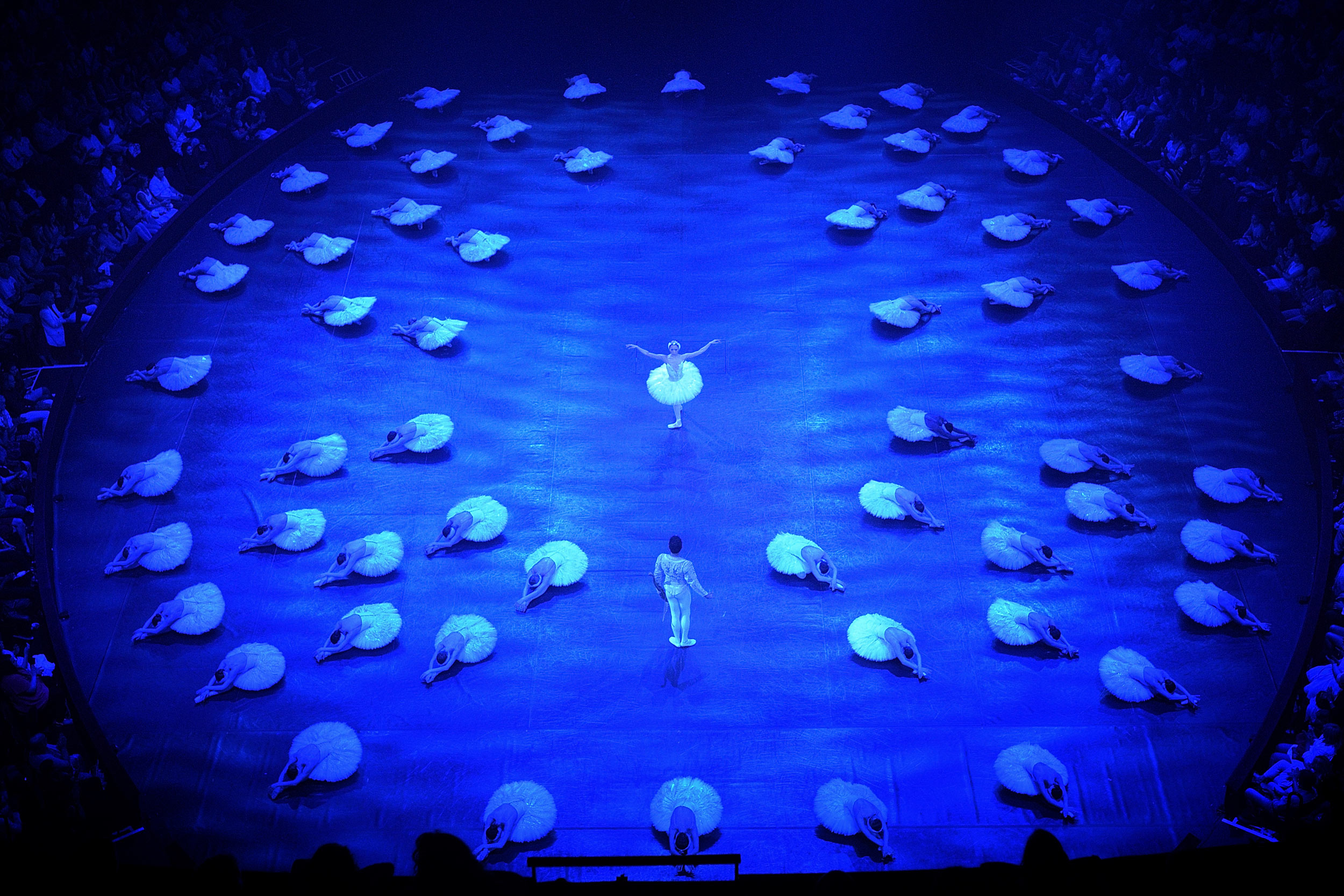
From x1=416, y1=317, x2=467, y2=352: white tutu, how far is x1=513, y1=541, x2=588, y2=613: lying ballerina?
3.19m

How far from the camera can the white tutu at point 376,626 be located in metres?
8.34

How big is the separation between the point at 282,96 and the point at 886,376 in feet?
33.1

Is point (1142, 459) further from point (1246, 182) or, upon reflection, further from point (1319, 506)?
point (1246, 182)

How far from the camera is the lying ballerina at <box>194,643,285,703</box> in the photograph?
8.09 meters

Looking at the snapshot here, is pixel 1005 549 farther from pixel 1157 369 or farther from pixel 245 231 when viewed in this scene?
pixel 245 231

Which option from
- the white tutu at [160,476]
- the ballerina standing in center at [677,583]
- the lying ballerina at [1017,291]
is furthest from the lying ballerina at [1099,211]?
the white tutu at [160,476]

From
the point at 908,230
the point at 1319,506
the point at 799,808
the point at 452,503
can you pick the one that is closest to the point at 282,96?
the point at 452,503

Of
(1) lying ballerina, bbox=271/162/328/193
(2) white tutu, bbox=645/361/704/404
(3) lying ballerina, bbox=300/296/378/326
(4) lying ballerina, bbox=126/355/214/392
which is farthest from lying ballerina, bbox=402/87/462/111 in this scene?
(2) white tutu, bbox=645/361/704/404

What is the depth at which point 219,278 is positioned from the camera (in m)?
11.6

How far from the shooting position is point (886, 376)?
1063cm

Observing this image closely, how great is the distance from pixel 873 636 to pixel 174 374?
27.1 feet

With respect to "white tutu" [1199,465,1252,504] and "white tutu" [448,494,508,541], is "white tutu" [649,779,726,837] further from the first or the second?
"white tutu" [1199,465,1252,504]

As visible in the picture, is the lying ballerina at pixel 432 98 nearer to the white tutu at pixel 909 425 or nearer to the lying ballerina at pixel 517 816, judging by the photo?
the white tutu at pixel 909 425

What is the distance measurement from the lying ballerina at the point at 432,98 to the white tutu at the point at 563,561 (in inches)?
330
